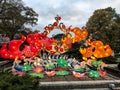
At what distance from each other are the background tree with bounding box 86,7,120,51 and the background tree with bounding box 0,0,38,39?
10611mm

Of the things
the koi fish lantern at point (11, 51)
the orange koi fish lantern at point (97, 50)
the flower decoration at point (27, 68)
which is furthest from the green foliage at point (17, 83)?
the orange koi fish lantern at point (97, 50)

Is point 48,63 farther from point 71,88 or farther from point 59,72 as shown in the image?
point 71,88

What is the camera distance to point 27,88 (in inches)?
392

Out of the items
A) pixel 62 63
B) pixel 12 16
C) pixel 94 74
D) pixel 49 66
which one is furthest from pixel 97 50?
pixel 12 16

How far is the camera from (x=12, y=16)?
153 feet

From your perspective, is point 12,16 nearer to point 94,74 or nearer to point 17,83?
point 94,74

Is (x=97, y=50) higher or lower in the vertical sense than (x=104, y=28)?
lower

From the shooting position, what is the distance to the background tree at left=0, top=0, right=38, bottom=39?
1821 inches

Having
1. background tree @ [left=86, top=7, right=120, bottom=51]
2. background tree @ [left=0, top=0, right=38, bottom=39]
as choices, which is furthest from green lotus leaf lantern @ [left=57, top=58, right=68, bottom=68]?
background tree @ [left=86, top=7, right=120, bottom=51]

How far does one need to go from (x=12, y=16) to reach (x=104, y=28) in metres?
16.2

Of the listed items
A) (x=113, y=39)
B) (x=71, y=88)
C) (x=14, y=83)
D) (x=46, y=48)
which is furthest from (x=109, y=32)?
(x=14, y=83)

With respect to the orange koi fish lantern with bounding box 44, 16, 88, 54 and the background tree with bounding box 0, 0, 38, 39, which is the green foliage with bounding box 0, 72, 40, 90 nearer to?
the orange koi fish lantern with bounding box 44, 16, 88, 54

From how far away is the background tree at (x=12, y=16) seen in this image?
152 feet

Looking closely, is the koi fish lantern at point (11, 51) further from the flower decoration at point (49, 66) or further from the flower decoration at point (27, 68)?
the flower decoration at point (49, 66)
